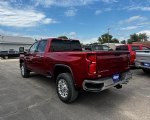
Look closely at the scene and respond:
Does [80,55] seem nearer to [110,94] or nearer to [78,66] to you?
[78,66]

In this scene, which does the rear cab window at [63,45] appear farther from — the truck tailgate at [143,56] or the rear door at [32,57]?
the truck tailgate at [143,56]

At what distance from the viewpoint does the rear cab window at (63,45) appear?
6367 millimetres

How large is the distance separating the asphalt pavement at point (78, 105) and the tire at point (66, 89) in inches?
7.6

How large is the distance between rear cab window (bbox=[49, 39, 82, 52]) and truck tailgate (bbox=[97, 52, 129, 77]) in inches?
91.4

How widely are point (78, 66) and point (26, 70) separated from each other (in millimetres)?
5036

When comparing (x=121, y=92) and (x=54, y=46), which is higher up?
(x=54, y=46)

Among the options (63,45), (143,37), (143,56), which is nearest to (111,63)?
(63,45)

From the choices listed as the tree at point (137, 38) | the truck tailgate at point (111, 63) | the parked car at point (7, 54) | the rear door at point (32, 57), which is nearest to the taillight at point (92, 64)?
the truck tailgate at point (111, 63)

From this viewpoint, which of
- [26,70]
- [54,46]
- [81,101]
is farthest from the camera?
[26,70]

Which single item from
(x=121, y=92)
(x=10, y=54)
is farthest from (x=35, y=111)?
(x=10, y=54)

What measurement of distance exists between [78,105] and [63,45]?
2.62 m

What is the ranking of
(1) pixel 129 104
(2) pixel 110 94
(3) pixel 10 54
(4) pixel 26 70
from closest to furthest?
(1) pixel 129 104 < (2) pixel 110 94 < (4) pixel 26 70 < (3) pixel 10 54

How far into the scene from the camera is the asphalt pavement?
13.6ft

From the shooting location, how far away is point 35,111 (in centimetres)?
449
